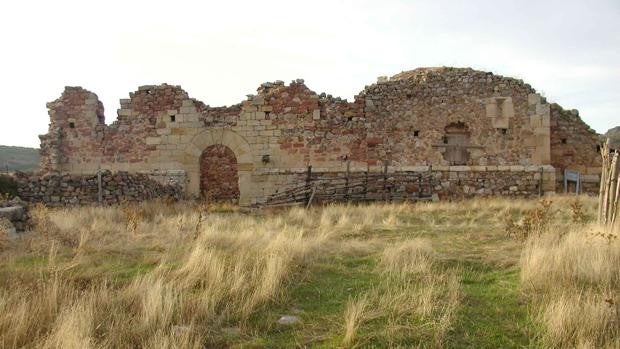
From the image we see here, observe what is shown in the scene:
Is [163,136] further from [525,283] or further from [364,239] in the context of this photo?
[525,283]

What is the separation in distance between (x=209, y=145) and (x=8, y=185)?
5.56 metres

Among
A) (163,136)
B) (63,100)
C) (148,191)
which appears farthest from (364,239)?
(63,100)

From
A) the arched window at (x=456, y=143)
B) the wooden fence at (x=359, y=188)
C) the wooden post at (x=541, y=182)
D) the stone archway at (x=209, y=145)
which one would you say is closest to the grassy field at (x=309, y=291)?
the wooden fence at (x=359, y=188)

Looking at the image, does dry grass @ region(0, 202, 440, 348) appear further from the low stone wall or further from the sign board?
the sign board

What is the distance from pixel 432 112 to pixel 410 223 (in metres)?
7.06

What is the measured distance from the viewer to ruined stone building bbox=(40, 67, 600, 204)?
51.5 feet

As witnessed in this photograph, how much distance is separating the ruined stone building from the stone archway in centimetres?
3

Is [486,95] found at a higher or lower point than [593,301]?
higher

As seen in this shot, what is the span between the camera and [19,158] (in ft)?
138

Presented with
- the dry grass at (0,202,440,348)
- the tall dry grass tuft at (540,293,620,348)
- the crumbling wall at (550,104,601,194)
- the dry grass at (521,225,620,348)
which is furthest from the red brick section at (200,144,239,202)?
the tall dry grass tuft at (540,293,620,348)

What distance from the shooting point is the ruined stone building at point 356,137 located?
1570 cm

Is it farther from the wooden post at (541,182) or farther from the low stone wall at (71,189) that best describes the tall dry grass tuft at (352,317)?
the wooden post at (541,182)

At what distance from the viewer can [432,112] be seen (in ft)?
52.3

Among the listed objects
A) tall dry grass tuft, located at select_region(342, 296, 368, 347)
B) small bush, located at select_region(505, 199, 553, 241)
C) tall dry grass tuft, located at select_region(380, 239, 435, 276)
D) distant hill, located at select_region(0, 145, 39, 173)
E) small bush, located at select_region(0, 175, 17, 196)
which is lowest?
tall dry grass tuft, located at select_region(342, 296, 368, 347)
